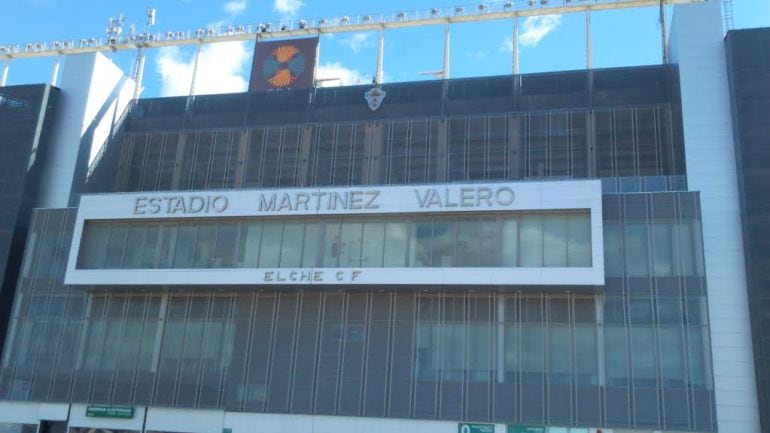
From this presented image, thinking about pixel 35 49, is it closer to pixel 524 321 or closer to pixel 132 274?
pixel 132 274

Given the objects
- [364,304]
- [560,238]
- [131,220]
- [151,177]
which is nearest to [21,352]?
[131,220]

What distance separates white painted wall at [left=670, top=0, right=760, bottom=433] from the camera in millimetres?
37312

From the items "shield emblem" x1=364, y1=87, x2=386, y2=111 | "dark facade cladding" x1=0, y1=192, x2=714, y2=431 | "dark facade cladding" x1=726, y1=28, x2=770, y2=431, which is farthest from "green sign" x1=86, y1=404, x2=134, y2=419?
"dark facade cladding" x1=726, y1=28, x2=770, y2=431

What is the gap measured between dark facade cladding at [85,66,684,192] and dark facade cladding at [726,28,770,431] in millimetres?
3459

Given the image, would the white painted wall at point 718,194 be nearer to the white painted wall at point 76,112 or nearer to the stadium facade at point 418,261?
the stadium facade at point 418,261

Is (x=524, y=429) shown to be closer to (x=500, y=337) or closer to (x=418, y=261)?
(x=500, y=337)

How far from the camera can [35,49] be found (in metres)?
60.1

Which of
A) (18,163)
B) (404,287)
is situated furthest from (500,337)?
(18,163)

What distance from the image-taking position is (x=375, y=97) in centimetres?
4984

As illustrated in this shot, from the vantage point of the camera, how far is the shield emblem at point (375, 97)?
49688mm

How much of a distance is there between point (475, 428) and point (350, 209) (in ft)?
43.9

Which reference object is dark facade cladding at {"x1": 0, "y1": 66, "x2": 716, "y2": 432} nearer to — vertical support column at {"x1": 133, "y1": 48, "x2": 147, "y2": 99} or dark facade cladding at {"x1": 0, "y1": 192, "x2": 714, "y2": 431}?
dark facade cladding at {"x1": 0, "y1": 192, "x2": 714, "y2": 431}

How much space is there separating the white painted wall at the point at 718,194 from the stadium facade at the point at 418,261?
0.12 metres

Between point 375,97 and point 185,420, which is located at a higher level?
point 375,97
